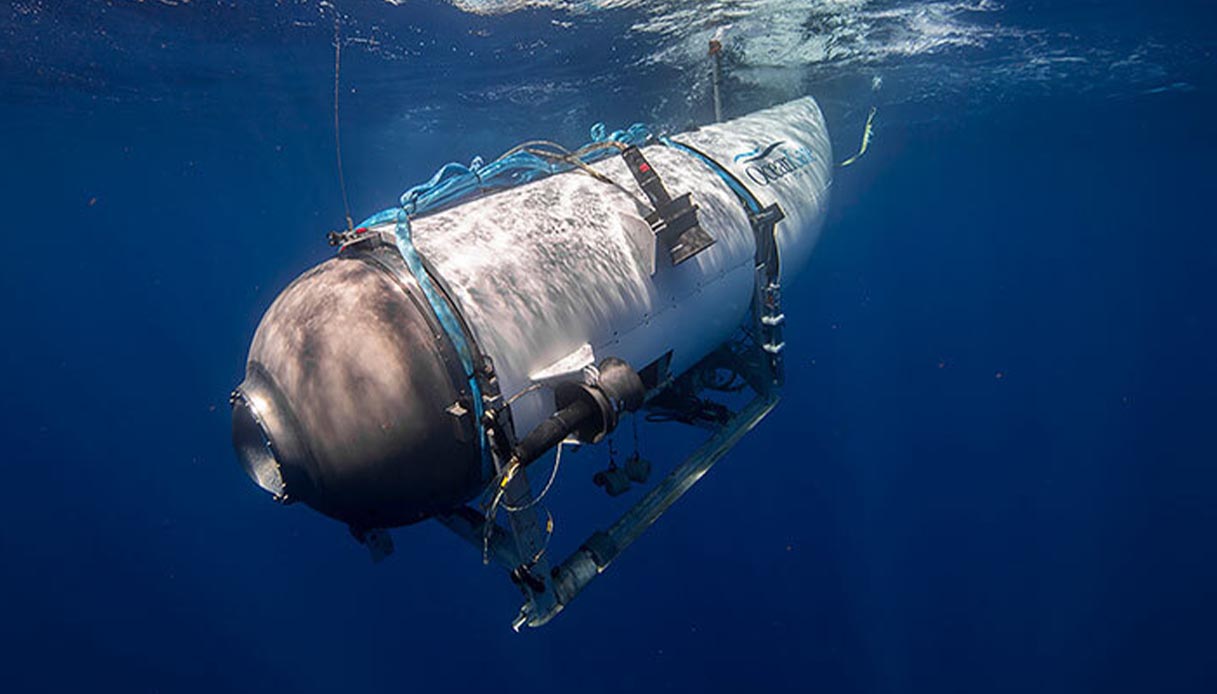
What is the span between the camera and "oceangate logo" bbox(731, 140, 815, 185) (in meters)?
5.27

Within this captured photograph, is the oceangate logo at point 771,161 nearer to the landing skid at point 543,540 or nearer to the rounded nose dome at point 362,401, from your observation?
the landing skid at point 543,540

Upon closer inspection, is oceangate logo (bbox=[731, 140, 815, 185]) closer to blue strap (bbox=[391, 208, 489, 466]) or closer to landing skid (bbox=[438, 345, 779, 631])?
landing skid (bbox=[438, 345, 779, 631])

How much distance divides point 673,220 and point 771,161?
2.36 meters

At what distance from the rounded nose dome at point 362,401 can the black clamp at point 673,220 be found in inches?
66.6

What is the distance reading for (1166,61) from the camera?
14.3 metres

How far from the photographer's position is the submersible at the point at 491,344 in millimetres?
2725

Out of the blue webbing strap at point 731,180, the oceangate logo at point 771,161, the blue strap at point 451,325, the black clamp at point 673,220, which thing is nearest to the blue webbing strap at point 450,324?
the blue strap at point 451,325

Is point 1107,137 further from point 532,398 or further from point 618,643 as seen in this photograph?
point 532,398

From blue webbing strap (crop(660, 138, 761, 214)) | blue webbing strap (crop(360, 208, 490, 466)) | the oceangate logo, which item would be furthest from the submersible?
the oceangate logo

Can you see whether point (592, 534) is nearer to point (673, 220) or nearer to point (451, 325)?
point (451, 325)

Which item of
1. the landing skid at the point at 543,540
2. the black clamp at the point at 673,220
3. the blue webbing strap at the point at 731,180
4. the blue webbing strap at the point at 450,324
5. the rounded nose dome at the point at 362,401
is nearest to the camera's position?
the rounded nose dome at the point at 362,401

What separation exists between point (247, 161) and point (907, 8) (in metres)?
31.1

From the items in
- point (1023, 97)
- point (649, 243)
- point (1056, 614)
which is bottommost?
point (1056, 614)

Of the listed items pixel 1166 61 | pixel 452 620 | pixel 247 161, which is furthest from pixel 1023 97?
pixel 247 161
